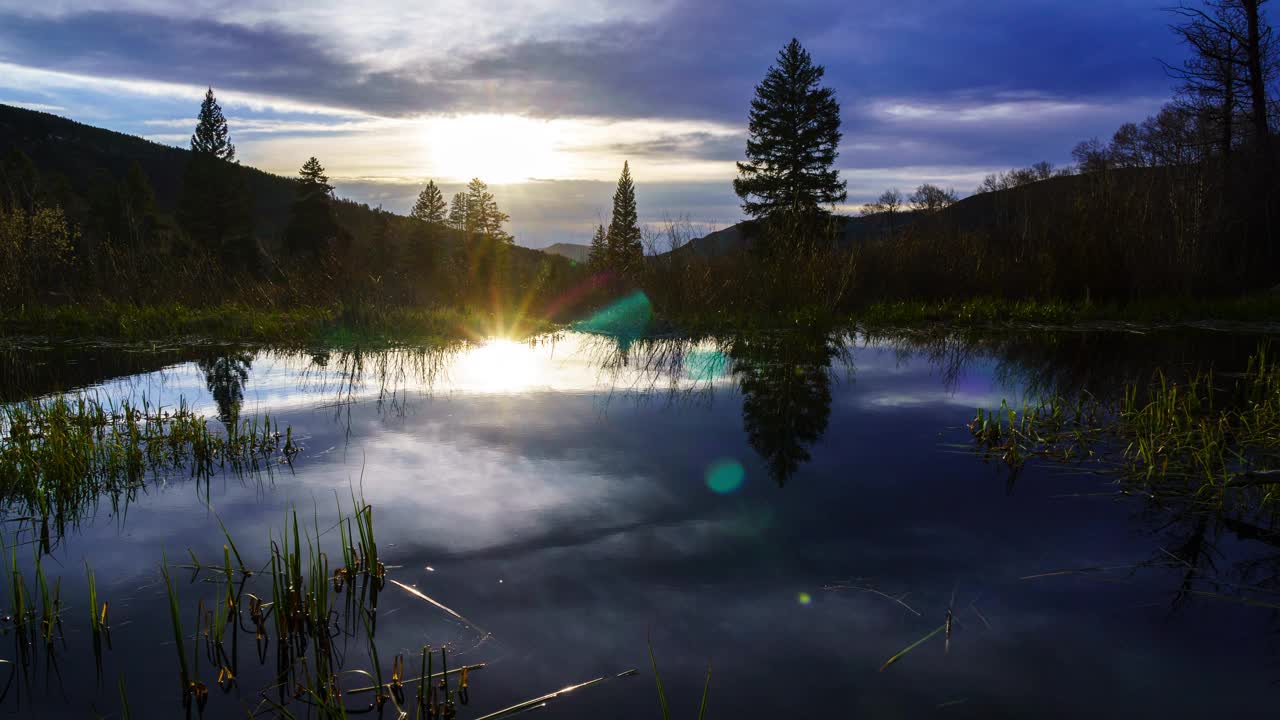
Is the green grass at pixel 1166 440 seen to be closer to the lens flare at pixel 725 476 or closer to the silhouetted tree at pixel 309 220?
the lens flare at pixel 725 476

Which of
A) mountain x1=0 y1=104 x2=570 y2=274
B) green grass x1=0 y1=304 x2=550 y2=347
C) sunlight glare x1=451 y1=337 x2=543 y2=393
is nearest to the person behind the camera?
sunlight glare x1=451 y1=337 x2=543 y2=393

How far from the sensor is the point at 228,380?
746cm

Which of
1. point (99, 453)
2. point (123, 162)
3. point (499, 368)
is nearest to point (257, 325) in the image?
point (499, 368)

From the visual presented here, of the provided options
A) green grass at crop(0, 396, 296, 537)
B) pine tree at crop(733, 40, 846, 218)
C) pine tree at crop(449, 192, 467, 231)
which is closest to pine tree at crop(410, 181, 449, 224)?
pine tree at crop(449, 192, 467, 231)

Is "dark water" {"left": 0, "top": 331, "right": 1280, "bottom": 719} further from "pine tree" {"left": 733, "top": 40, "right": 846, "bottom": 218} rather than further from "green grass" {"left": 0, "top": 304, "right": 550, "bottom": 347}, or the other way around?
"pine tree" {"left": 733, "top": 40, "right": 846, "bottom": 218}

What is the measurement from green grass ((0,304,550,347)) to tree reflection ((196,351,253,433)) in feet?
4.38

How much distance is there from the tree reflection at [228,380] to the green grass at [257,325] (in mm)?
1336

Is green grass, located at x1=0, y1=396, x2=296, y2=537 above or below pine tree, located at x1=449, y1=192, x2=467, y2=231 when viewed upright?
below

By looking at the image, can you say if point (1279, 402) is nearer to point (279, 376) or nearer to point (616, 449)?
point (616, 449)

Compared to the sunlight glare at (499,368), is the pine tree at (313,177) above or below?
above

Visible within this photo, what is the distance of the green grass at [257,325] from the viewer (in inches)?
420

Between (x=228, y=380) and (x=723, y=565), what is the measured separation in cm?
628

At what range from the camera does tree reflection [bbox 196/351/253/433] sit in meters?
5.85

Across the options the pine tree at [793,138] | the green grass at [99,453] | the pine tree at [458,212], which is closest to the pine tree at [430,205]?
the pine tree at [458,212]
